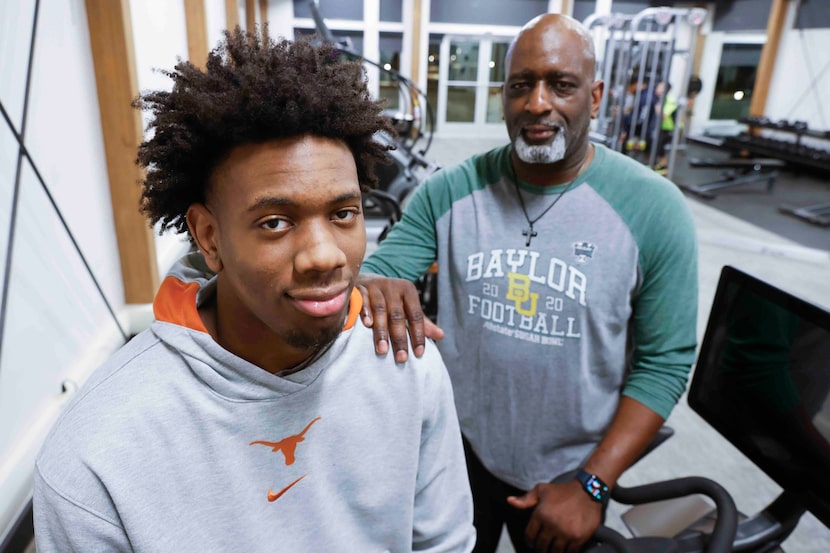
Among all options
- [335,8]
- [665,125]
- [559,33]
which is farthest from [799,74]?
[559,33]

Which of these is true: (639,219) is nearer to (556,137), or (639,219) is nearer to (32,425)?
(556,137)

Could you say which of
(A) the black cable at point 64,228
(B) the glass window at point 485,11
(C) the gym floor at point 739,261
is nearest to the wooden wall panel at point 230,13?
(C) the gym floor at point 739,261

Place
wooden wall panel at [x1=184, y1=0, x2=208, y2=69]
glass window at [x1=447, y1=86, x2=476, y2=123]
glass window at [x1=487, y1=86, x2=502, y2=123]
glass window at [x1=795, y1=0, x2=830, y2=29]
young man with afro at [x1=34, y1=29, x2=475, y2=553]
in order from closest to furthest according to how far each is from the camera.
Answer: young man with afro at [x1=34, y1=29, x2=475, y2=553]
wooden wall panel at [x1=184, y1=0, x2=208, y2=69]
glass window at [x1=795, y1=0, x2=830, y2=29]
glass window at [x1=487, y1=86, x2=502, y2=123]
glass window at [x1=447, y1=86, x2=476, y2=123]

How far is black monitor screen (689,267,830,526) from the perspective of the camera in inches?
40.2

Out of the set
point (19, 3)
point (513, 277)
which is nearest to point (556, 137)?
point (513, 277)

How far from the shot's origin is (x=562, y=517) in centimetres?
115

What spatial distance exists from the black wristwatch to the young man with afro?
51 centimetres

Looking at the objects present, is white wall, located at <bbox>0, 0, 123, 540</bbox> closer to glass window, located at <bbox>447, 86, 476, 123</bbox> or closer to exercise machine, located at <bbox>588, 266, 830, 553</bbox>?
exercise machine, located at <bbox>588, 266, 830, 553</bbox>

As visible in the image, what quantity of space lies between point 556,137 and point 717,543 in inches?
34.2

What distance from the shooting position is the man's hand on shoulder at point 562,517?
1.14 metres

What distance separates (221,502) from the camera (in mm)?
750

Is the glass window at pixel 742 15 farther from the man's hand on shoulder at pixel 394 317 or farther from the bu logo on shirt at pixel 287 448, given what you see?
the bu logo on shirt at pixel 287 448

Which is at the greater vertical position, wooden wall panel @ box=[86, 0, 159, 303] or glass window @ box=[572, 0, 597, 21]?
glass window @ box=[572, 0, 597, 21]

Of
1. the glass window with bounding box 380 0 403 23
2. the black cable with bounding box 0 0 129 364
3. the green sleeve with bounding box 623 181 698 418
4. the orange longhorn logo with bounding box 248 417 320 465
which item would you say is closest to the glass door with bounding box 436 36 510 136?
the glass window with bounding box 380 0 403 23
